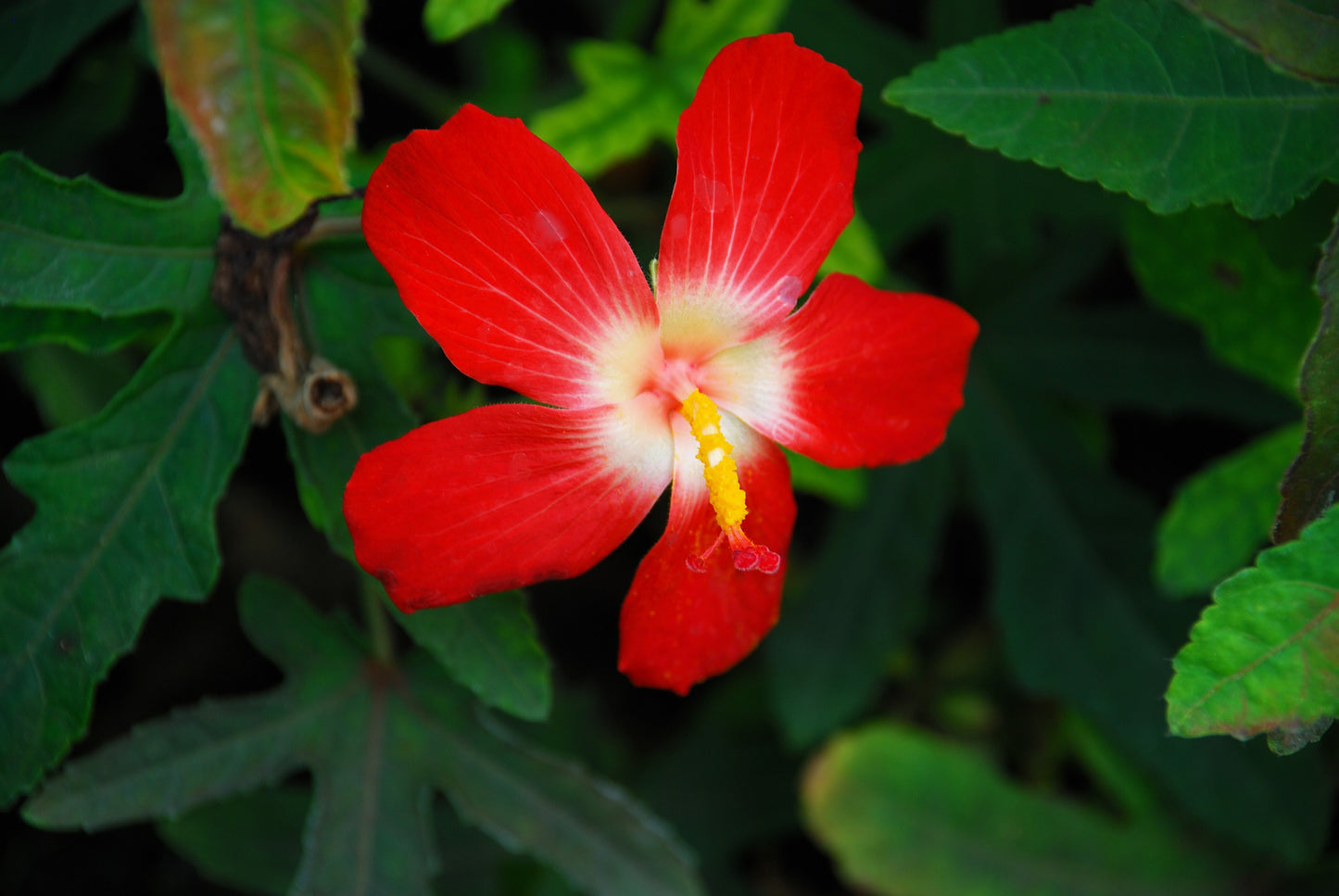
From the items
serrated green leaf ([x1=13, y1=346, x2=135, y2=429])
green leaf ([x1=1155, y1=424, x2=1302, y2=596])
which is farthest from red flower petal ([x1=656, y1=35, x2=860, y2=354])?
serrated green leaf ([x1=13, y1=346, x2=135, y2=429])

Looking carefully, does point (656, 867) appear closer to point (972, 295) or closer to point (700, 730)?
point (700, 730)

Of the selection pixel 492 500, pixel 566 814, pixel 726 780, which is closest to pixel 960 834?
pixel 726 780

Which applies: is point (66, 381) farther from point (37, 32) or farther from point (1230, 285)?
point (1230, 285)

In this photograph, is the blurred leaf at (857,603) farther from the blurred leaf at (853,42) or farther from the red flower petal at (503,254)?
the red flower petal at (503,254)

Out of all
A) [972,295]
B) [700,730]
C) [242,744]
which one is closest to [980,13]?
[972,295]

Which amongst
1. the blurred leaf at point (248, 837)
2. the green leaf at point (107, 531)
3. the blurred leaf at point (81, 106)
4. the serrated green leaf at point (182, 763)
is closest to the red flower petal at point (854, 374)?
the green leaf at point (107, 531)
